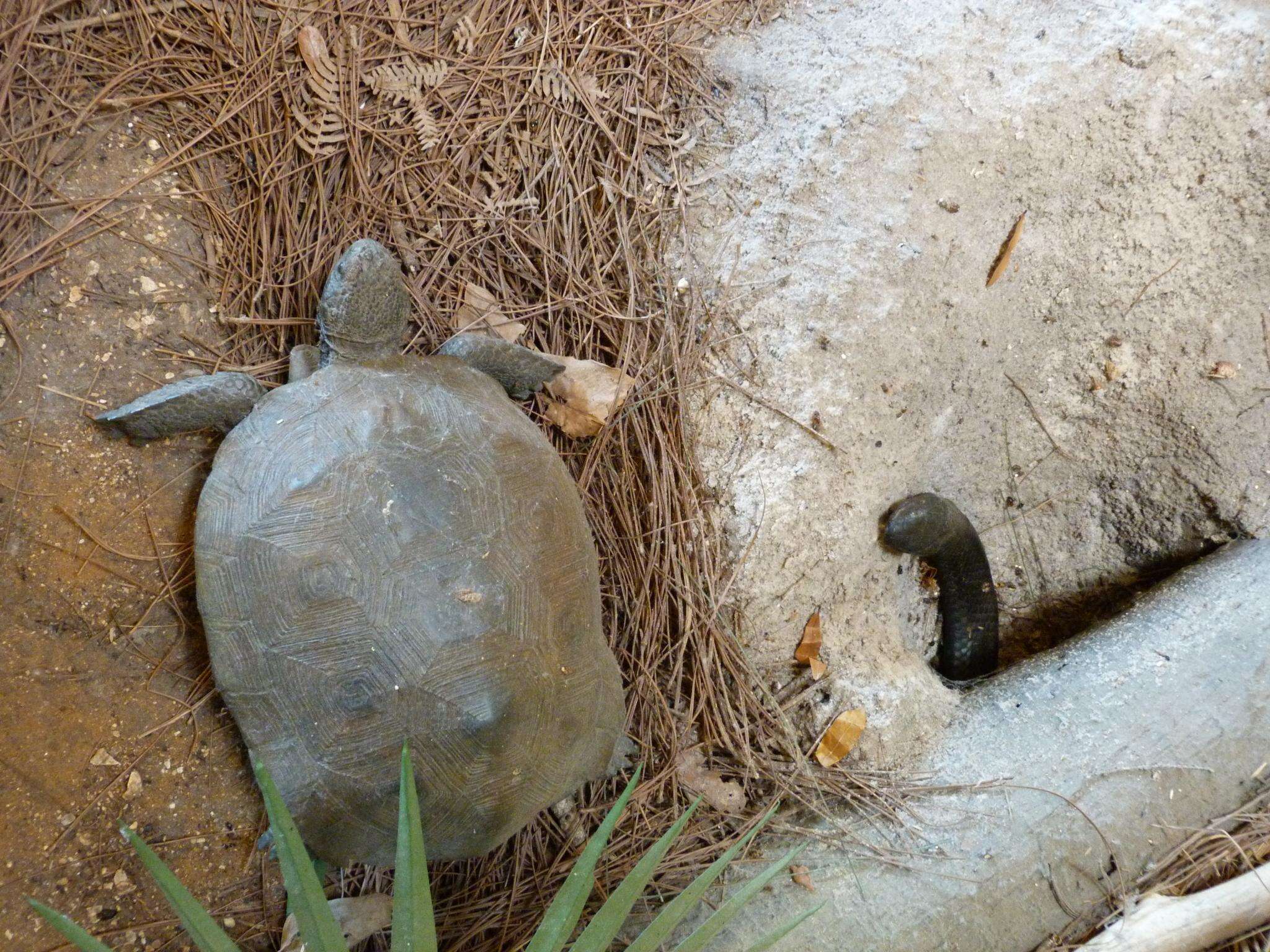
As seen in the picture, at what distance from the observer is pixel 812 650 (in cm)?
219

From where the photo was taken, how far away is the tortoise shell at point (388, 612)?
1.62 metres

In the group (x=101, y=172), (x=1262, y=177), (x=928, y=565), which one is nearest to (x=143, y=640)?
(x=101, y=172)

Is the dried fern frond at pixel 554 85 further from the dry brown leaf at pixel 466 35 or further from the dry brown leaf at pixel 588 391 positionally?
the dry brown leaf at pixel 588 391

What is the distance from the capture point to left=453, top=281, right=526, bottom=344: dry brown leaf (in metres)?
2.10

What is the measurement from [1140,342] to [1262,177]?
21.0 inches

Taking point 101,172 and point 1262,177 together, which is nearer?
point 101,172

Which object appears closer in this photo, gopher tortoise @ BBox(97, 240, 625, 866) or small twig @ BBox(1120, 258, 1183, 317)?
gopher tortoise @ BBox(97, 240, 625, 866)

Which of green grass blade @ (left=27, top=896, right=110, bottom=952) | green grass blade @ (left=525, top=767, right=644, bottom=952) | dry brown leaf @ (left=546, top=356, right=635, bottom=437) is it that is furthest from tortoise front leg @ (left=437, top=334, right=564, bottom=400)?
green grass blade @ (left=27, top=896, right=110, bottom=952)

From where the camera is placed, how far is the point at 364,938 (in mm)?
1854

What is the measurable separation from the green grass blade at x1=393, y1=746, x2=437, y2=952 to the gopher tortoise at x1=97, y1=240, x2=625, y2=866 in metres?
0.37

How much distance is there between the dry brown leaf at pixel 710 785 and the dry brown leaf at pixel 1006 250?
1.59m

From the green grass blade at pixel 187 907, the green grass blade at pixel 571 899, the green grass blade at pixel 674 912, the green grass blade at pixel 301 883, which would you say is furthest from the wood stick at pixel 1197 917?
the green grass blade at pixel 187 907

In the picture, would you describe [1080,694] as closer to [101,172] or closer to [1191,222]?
[1191,222]

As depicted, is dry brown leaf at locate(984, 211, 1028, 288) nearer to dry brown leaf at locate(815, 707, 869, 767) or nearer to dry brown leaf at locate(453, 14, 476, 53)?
dry brown leaf at locate(815, 707, 869, 767)
